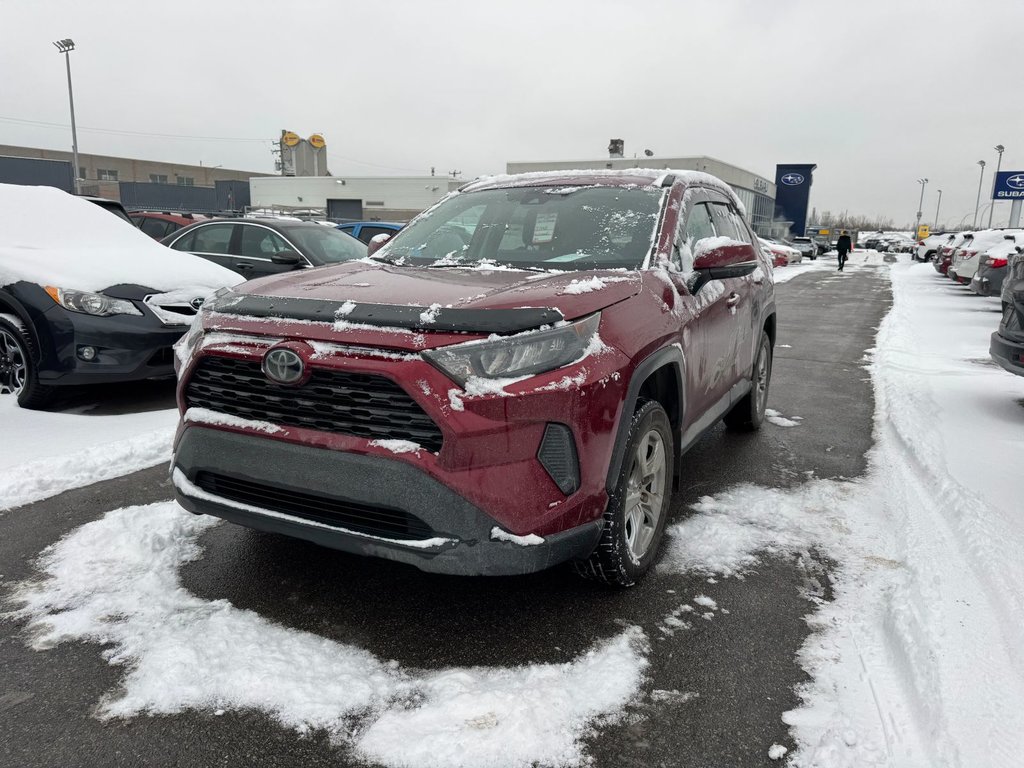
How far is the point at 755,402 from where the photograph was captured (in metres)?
5.30

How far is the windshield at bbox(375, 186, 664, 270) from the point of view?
3.36 meters

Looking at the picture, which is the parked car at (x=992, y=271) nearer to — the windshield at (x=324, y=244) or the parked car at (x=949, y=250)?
the parked car at (x=949, y=250)

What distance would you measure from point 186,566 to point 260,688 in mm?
1034

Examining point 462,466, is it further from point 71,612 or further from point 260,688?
point 71,612

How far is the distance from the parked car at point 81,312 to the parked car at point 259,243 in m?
2.35

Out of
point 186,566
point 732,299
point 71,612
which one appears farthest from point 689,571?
point 71,612

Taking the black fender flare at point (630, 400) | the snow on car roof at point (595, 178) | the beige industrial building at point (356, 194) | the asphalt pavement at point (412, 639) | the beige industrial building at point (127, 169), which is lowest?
the asphalt pavement at point (412, 639)

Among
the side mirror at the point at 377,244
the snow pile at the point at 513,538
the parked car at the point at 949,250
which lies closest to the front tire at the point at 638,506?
the snow pile at the point at 513,538

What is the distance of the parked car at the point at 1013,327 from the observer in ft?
18.8

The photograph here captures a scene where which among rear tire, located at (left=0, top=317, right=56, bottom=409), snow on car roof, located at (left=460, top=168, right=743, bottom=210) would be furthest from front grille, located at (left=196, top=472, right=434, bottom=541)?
rear tire, located at (left=0, top=317, right=56, bottom=409)

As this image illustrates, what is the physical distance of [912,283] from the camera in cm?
2395

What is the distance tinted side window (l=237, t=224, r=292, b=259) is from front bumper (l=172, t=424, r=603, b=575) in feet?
20.5

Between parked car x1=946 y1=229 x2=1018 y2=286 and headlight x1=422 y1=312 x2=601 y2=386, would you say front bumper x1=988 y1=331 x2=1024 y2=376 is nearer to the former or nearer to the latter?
headlight x1=422 y1=312 x2=601 y2=386

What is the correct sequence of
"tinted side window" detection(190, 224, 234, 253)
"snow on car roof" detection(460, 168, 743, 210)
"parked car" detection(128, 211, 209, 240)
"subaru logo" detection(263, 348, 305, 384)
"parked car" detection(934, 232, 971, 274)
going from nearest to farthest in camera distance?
"subaru logo" detection(263, 348, 305, 384)
"snow on car roof" detection(460, 168, 743, 210)
"tinted side window" detection(190, 224, 234, 253)
"parked car" detection(128, 211, 209, 240)
"parked car" detection(934, 232, 971, 274)
